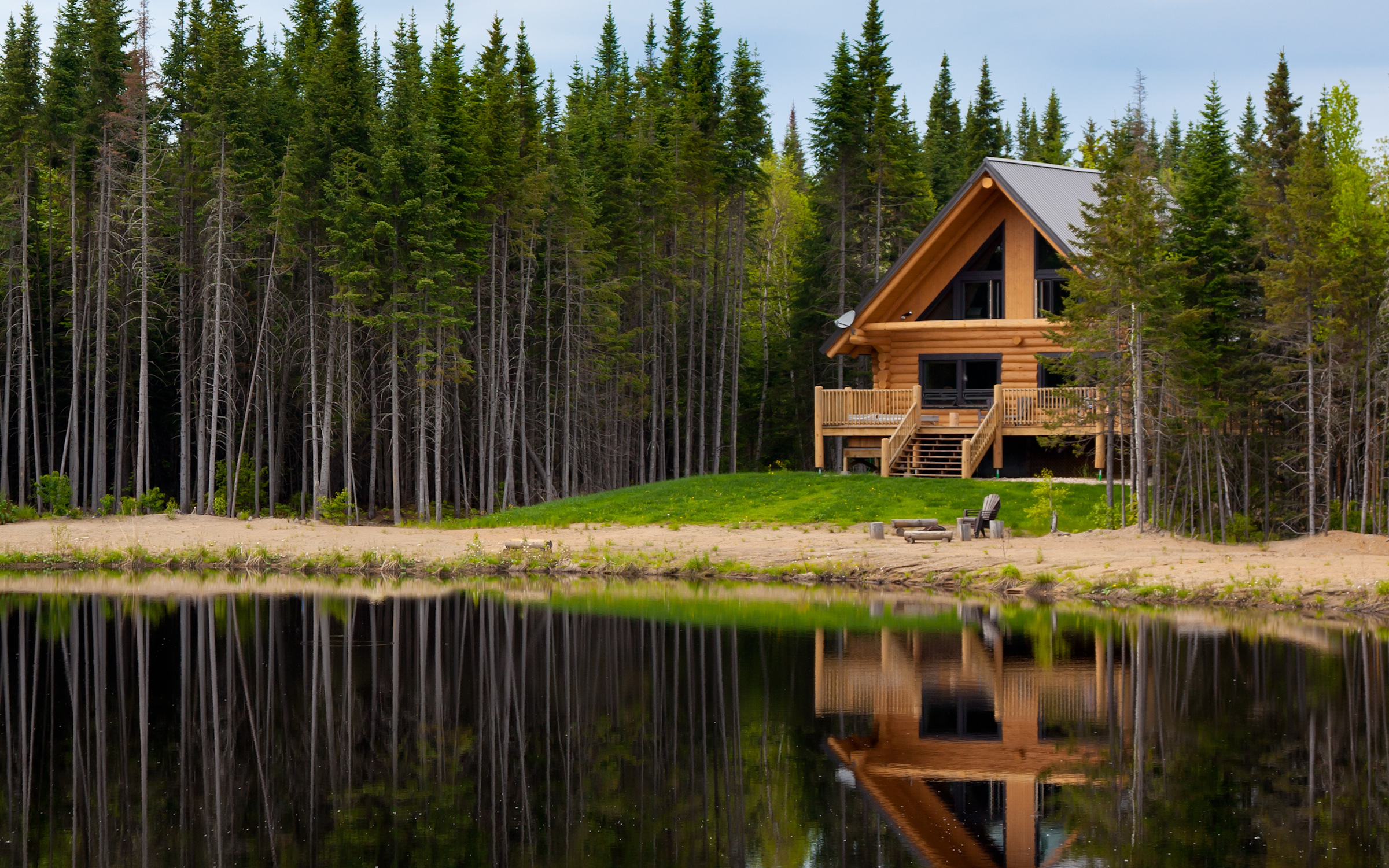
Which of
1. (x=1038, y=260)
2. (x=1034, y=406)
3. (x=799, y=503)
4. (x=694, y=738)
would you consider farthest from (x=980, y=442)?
(x=694, y=738)

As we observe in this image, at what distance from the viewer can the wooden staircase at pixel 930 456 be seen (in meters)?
35.9

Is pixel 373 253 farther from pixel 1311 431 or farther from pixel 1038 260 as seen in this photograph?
pixel 1311 431

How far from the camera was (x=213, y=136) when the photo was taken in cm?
3728

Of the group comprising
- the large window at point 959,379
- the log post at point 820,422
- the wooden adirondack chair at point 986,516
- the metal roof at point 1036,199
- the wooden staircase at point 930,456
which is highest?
the metal roof at point 1036,199

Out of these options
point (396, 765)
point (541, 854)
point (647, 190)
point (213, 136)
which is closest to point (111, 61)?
point (213, 136)

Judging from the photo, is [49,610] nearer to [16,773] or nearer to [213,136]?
[16,773]

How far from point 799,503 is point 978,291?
10461 mm

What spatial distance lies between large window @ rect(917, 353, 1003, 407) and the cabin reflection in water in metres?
19.7

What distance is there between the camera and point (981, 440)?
115 ft

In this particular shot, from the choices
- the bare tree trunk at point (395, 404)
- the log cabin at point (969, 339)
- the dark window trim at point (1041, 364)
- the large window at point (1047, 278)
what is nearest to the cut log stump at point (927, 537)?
the log cabin at point (969, 339)

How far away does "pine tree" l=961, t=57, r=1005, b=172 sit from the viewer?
6147cm

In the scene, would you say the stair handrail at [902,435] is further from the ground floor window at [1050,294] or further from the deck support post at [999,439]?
the ground floor window at [1050,294]

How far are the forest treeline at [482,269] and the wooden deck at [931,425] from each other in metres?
2.69

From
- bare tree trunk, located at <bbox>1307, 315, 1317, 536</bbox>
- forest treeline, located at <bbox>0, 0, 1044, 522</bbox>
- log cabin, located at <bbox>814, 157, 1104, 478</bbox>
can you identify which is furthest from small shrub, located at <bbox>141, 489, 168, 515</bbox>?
bare tree trunk, located at <bbox>1307, 315, 1317, 536</bbox>
